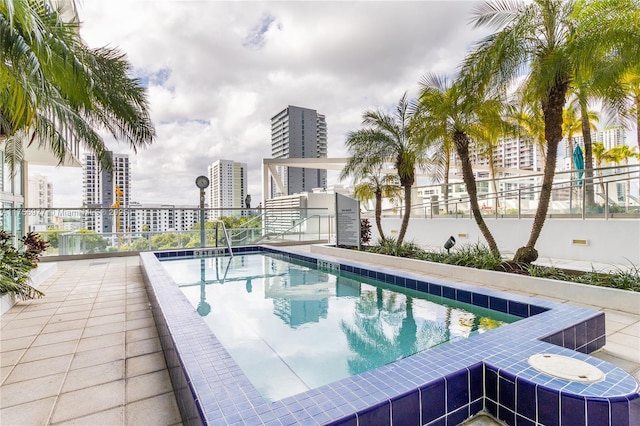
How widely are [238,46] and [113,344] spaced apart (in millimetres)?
8832

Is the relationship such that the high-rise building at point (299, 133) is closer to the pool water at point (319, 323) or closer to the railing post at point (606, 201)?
the railing post at point (606, 201)

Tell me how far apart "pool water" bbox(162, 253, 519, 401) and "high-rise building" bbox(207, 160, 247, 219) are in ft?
59.2

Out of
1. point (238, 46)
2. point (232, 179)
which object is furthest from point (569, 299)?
point (232, 179)

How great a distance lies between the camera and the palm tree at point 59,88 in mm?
3010

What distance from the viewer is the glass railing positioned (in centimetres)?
859

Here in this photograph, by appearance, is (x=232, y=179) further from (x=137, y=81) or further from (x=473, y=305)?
(x=473, y=305)

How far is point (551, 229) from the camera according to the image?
7777mm

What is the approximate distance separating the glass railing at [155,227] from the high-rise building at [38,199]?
2cm

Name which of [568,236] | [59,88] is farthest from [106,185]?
[568,236]

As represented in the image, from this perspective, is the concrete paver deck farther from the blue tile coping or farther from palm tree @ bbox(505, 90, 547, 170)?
palm tree @ bbox(505, 90, 547, 170)

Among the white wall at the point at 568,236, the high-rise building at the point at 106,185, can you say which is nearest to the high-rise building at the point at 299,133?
the high-rise building at the point at 106,185

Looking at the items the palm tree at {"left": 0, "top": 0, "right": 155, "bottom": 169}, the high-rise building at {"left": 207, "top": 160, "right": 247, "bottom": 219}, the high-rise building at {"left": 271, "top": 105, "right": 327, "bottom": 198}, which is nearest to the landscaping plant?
the palm tree at {"left": 0, "top": 0, "right": 155, "bottom": 169}

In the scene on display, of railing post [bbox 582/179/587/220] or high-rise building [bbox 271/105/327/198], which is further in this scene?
high-rise building [bbox 271/105/327/198]

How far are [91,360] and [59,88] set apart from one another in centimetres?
369
